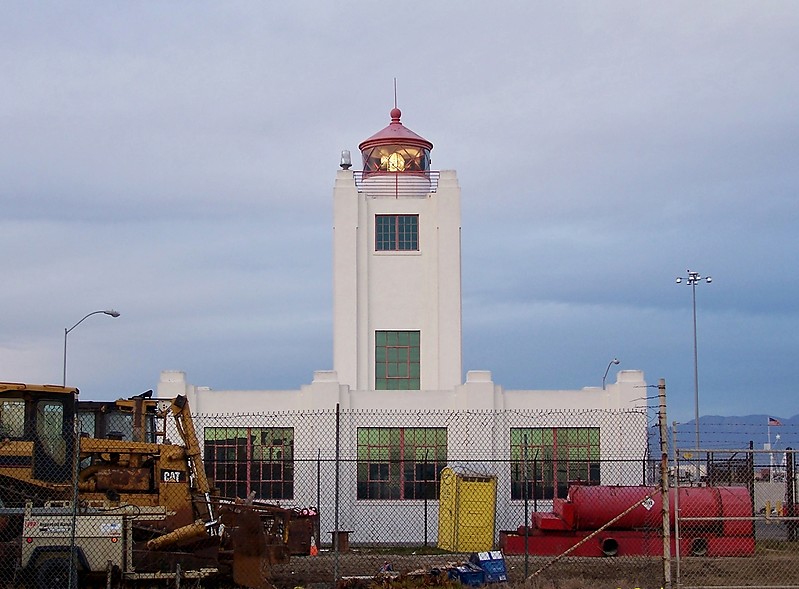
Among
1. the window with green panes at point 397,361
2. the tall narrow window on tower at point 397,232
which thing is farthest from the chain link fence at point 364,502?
the tall narrow window on tower at point 397,232

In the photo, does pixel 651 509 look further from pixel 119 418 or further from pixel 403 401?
pixel 119 418

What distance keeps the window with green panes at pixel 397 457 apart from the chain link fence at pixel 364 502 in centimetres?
4

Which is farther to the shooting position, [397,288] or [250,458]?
[397,288]

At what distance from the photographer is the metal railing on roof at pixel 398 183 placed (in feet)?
120

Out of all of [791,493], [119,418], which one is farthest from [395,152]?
[119,418]

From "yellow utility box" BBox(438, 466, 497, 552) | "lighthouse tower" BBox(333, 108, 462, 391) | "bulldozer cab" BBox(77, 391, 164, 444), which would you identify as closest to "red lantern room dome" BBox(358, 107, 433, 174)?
"lighthouse tower" BBox(333, 108, 462, 391)

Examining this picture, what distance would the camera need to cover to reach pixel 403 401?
32969mm

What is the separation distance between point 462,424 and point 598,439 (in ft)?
13.2

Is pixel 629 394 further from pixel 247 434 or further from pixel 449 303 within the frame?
pixel 247 434

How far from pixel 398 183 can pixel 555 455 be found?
1018 centimetres

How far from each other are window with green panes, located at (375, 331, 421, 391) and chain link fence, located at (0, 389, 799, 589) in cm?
259

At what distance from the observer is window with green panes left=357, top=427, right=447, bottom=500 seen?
32406 mm

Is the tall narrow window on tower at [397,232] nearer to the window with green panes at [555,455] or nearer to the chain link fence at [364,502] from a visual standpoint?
the chain link fence at [364,502]

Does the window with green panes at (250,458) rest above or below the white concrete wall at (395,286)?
below
